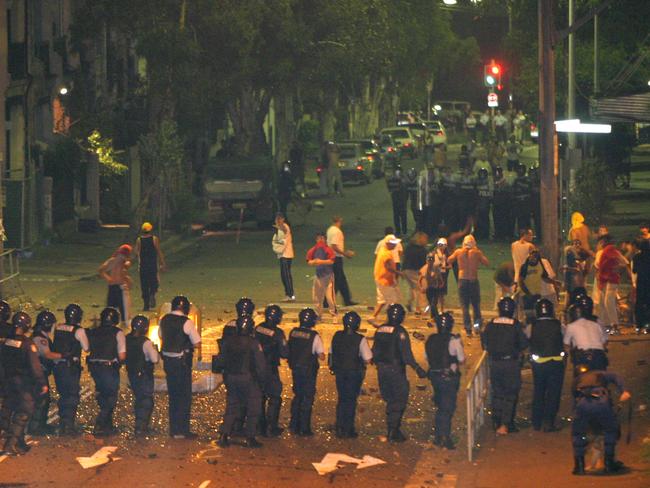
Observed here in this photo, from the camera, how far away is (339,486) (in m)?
13.8

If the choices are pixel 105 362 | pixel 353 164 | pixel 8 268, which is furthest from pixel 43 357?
pixel 353 164

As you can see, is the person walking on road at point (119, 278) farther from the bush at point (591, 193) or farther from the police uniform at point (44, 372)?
the bush at point (591, 193)

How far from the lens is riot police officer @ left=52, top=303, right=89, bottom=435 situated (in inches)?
624

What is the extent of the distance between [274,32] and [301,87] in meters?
10.9

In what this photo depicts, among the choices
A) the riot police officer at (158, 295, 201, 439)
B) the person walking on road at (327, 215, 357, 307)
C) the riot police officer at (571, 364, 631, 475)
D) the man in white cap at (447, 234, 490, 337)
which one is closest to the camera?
the riot police officer at (571, 364, 631, 475)

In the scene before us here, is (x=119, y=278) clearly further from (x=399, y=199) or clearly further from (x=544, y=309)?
(x=399, y=199)

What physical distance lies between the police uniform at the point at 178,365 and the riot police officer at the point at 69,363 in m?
0.90

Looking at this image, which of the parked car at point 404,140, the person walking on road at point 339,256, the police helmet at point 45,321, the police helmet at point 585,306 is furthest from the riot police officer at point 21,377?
the parked car at point 404,140

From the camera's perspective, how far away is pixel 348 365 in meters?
15.6

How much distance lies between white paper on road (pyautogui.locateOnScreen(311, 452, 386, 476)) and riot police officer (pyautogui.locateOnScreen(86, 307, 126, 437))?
249cm

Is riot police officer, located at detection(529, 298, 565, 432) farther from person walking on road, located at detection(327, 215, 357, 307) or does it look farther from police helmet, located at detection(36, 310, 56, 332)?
person walking on road, located at detection(327, 215, 357, 307)

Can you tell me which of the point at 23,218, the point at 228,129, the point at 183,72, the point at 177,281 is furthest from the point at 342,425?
the point at 228,129

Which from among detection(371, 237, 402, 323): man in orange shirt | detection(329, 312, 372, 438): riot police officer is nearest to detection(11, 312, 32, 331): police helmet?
detection(329, 312, 372, 438): riot police officer

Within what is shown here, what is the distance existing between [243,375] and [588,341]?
3714mm
